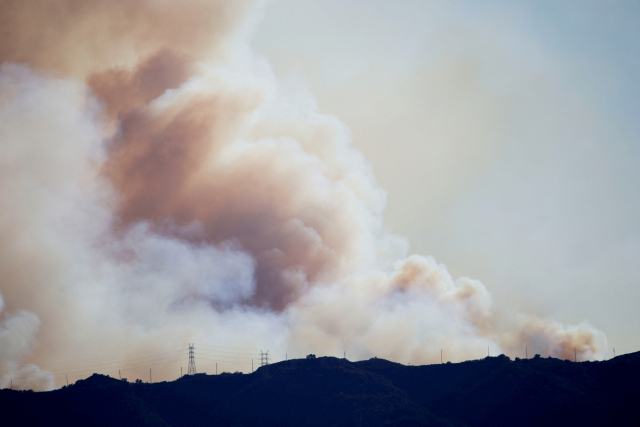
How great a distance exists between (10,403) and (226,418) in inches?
1682

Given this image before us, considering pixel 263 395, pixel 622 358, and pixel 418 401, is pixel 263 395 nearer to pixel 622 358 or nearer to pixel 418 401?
pixel 418 401

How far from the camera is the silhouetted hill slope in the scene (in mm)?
135125

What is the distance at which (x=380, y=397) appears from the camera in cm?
14800

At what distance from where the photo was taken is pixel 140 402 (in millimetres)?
150875

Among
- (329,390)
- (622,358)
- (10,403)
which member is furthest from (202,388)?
(622,358)

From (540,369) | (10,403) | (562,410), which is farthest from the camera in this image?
(540,369)

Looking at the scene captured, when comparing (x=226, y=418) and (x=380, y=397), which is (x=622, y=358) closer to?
(x=380, y=397)

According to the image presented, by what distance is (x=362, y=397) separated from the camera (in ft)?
488

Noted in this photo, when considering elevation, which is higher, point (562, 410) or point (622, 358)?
point (622, 358)

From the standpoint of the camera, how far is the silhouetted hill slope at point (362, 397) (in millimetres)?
135125

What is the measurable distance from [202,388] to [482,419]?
6417 centimetres

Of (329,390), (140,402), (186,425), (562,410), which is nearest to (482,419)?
(562,410)

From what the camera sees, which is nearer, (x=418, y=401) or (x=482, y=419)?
(x=482, y=419)

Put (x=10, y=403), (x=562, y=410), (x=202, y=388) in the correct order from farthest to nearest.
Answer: (x=202, y=388) < (x=10, y=403) < (x=562, y=410)
